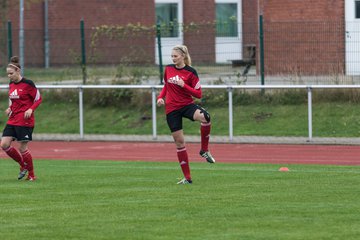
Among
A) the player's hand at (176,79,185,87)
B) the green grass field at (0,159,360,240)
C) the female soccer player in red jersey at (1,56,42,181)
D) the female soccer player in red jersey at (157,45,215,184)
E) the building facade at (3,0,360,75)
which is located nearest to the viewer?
the green grass field at (0,159,360,240)

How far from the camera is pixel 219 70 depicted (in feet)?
96.4

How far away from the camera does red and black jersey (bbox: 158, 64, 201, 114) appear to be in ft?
50.1

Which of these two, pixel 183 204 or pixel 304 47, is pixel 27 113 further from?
pixel 304 47

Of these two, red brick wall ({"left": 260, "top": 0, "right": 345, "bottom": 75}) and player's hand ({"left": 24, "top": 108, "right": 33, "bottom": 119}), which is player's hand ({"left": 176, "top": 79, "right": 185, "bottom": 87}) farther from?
red brick wall ({"left": 260, "top": 0, "right": 345, "bottom": 75})

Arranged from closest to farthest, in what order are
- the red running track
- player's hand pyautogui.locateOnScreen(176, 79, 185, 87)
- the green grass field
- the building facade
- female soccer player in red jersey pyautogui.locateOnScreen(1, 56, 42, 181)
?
the green grass field, player's hand pyautogui.locateOnScreen(176, 79, 185, 87), female soccer player in red jersey pyautogui.locateOnScreen(1, 56, 42, 181), the red running track, the building facade

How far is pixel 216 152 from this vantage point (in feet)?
75.0

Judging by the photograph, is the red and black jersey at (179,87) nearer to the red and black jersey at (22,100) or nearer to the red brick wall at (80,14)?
the red and black jersey at (22,100)

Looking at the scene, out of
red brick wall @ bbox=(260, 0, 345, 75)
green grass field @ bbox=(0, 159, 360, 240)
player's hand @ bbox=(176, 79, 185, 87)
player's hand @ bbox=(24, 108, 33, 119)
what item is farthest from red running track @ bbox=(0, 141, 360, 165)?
player's hand @ bbox=(176, 79, 185, 87)

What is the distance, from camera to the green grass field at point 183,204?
1070 cm

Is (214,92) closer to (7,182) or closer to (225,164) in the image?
(225,164)

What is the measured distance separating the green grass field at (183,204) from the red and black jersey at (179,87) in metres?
1.18

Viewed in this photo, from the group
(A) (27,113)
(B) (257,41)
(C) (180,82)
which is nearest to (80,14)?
(B) (257,41)

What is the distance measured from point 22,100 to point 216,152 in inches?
287

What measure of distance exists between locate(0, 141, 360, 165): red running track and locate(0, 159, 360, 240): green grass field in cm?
257
